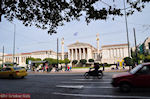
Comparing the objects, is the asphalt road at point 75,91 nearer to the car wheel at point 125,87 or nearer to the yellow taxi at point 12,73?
the car wheel at point 125,87

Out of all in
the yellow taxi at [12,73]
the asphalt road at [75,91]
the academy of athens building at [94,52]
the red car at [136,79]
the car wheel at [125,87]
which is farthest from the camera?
the academy of athens building at [94,52]

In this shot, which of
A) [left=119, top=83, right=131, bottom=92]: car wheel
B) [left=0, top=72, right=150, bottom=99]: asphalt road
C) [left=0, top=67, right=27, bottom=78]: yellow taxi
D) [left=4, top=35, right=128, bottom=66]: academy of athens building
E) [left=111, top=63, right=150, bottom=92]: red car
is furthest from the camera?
[left=4, top=35, right=128, bottom=66]: academy of athens building

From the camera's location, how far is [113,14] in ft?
17.0

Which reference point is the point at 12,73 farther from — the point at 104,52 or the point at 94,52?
the point at 94,52

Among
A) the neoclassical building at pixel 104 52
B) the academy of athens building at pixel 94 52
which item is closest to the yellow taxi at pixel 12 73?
the academy of athens building at pixel 94 52

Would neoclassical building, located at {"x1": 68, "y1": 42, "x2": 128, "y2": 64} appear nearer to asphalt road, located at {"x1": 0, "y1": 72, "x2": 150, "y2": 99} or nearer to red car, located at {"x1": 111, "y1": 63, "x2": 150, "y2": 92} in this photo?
asphalt road, located at {"x1": 0, "y1": 72, "x2": 150, "y2": 99}

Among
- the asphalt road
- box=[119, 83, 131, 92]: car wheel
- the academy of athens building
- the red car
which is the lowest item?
the asphalt road

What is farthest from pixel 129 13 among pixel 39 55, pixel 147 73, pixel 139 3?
pixel 39 55

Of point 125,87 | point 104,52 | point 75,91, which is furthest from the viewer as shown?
point 104,52

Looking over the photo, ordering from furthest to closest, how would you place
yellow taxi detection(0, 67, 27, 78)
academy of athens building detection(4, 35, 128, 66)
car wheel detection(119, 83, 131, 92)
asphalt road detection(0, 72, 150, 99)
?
academy of athens building detection(4, 35, 128, 66), yellow taxi detection(0, 67, 27, 78), car wheel detection(119, 83, 131, 92), asphalt road detection(0, 72, 150, 99)

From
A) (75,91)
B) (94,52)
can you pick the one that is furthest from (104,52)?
(75,91)

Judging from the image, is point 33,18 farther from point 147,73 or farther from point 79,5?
point 147,73

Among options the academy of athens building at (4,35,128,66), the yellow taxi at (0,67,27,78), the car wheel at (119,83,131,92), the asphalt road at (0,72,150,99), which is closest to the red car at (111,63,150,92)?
the car wheel at (119,83,131,92)

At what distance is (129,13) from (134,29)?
21.1 meters
